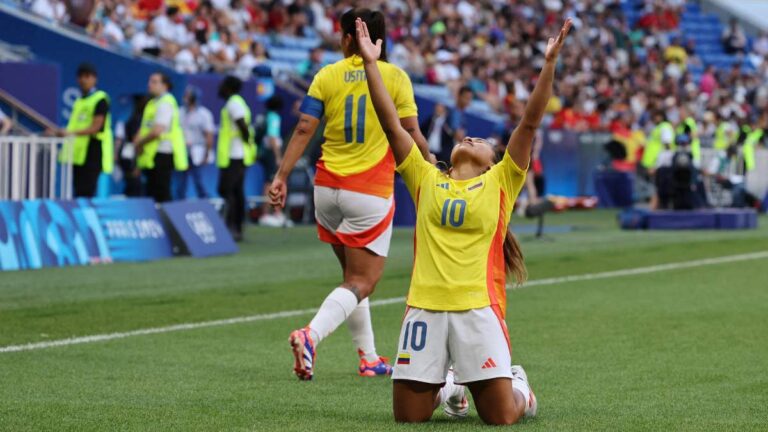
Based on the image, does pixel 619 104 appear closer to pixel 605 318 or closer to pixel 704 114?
pixel 704 114

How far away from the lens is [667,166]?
2525 centimetres

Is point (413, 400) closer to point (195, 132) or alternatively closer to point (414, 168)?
point (414, 168)

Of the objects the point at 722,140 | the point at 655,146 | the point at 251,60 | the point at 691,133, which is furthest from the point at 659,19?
the point at 251,60

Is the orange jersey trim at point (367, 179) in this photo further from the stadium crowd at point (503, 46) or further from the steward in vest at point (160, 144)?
the stadium crowd at point (503, 46)

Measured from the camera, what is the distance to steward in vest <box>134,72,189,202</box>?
19.4m

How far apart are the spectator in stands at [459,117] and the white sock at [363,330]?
54.5 feet

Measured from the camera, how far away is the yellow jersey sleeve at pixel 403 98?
28.3ft

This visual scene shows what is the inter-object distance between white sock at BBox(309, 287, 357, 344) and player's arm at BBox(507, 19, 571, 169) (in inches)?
68.6

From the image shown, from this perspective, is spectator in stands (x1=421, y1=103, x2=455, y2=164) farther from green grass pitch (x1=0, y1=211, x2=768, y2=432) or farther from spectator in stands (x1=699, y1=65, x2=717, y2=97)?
spectator in stands (x1=699, y1=65, x2=717, y2=97)

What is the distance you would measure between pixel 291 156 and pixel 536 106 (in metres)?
2.22

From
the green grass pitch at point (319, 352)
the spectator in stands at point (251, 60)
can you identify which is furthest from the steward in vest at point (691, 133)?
the green grass pitch at point (319, 352)

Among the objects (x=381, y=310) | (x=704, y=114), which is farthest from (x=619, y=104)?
(x=381, y=310)

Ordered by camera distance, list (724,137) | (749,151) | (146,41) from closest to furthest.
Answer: (146,41) < (749,151) < (724,137)

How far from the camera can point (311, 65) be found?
92.4 feet
